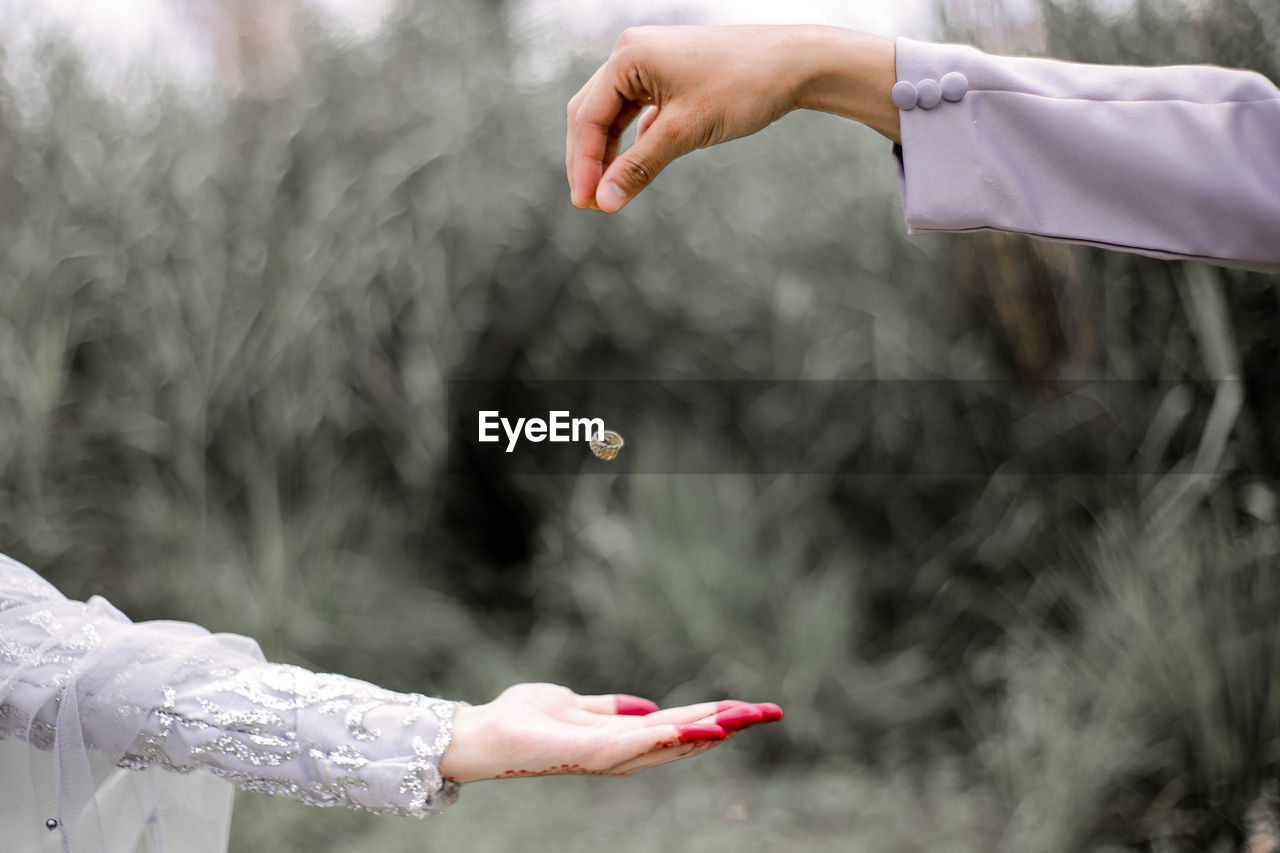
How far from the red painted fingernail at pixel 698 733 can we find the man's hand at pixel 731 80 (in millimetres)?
470

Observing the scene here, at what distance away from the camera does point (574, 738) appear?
2.60 feet

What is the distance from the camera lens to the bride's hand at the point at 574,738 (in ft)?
2.54

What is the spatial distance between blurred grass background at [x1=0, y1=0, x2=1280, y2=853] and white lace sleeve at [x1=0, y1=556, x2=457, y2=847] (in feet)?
3.09

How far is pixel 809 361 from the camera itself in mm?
2049

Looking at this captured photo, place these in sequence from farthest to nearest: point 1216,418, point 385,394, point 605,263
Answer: point 605,263
point 385,394
point 1216,418

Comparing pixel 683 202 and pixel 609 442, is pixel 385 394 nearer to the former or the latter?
pixel 609 442

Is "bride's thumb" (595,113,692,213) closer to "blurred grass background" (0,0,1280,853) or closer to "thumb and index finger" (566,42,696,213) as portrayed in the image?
"thumb and index finger" (566,42,696,213)

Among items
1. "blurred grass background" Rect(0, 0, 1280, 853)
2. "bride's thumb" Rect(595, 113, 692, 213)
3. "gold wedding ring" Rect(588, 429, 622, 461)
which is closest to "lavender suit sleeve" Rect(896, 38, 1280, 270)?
"bride's thumb" Rect(595, 113, 692, 213)

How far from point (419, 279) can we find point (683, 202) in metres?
0.67

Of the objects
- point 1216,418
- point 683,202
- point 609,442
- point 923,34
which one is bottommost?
point 609,442

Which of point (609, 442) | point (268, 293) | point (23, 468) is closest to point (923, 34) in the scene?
point (609, 442)

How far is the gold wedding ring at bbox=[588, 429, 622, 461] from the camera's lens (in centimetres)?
206

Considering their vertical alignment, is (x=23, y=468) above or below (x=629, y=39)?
below

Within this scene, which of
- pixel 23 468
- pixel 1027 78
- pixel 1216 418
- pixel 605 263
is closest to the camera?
pixel 1027 78
